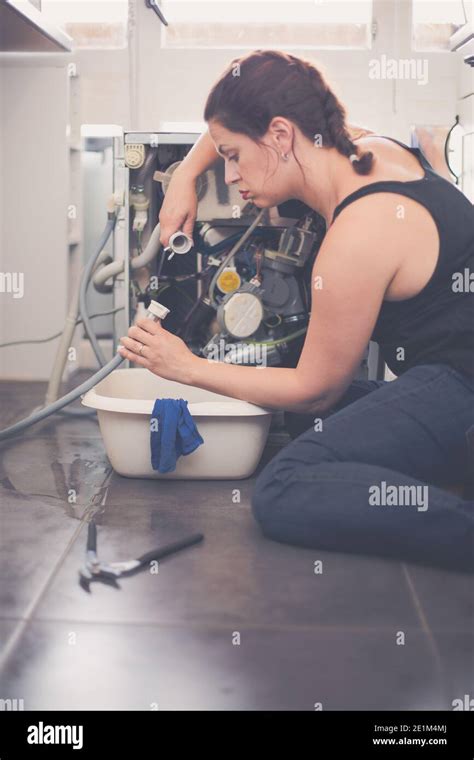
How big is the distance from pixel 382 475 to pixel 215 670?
462mm

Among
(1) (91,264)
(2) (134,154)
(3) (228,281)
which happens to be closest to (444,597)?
(3) (228,281)

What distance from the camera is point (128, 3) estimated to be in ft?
10.5

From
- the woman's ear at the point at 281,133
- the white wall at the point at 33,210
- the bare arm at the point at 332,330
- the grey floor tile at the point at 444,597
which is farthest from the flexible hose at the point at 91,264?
the grey floor tile at the point at 444,597

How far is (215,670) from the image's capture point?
1124 mm

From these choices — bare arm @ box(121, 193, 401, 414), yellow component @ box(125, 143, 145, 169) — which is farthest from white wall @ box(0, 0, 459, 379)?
bare arm @ box(121, 193, 401, 414)

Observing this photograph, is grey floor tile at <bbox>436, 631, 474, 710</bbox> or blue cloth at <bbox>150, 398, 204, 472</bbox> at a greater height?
blue cloth at <bbox>150, 398, 204, 472</bbox>

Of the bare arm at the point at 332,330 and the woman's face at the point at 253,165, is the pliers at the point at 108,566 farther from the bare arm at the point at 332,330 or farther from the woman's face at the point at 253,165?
the woman's face at the point at 253,165

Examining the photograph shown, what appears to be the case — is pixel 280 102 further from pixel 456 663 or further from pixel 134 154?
pixel 456 663

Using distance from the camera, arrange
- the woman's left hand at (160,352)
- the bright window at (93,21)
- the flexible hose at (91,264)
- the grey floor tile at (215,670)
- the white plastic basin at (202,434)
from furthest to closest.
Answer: the bright window at (93,21) → the flexible hose at (91,264) → the white plastic basin at (202,434) → the woman's left hand at (160,352) → the grey floor tile at (215,670)

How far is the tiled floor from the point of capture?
1.08m

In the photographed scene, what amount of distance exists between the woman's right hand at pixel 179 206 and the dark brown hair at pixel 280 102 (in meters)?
0.37

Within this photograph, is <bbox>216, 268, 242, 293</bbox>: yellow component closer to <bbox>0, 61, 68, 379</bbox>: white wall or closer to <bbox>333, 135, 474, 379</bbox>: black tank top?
<bbox>333, 135, 474, 379</bbox>: black tank top

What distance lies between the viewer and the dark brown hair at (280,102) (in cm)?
157

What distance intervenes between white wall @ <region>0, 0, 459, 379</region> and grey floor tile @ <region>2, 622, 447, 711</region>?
1.97 meters
